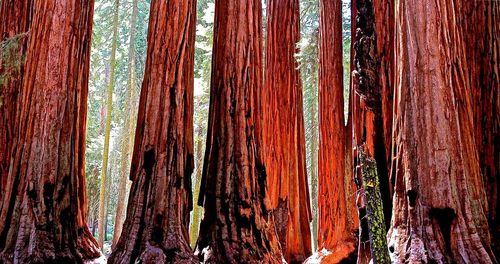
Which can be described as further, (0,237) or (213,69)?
(213,69)

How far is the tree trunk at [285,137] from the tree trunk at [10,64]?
401 cm

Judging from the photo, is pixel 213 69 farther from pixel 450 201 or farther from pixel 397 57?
pixel 450 201

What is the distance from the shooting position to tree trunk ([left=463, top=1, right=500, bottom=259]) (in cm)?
591

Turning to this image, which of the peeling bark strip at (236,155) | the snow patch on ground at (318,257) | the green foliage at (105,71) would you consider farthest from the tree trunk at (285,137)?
the green foliage at (105,71)

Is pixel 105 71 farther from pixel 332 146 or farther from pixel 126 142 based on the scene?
pixel 332 146

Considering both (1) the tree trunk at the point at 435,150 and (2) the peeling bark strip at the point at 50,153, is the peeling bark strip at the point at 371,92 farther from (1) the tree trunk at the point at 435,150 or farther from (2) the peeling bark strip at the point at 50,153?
(2) the peeling bark strip at the point at 50,153

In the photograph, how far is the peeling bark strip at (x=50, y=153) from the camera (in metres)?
5.94

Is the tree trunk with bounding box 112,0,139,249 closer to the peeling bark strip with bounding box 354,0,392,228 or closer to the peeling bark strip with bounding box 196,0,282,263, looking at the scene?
the peeling bark strip with bounding box 196,0,282,263

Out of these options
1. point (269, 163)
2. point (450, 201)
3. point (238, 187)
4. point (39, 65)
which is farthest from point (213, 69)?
point (450, 201)

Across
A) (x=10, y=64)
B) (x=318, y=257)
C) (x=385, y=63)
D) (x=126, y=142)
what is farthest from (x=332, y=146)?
(x=126, y=142)

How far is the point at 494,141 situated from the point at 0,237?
5840mm

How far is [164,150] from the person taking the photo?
619 centimetres

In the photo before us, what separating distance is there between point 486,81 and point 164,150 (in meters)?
3.97

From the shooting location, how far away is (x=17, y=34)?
24.8 feet
